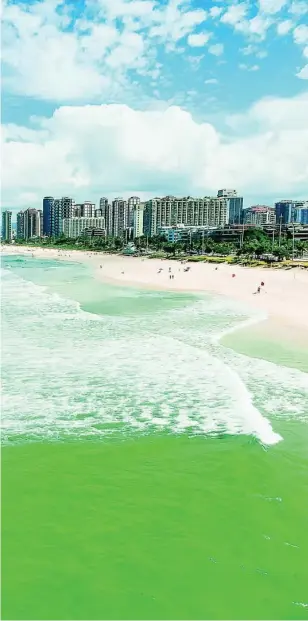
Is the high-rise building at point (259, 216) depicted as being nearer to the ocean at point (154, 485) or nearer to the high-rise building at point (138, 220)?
the high-rise building at point (138, 220)

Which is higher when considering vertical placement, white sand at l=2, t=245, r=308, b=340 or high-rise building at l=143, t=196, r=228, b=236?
high-rise building at l=143, t=196, r=228, b=236

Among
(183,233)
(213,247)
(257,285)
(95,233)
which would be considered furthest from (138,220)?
(257,285)

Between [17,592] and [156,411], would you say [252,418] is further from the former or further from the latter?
[17,592]

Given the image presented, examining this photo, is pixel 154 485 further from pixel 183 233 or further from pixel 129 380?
pixel 183 233

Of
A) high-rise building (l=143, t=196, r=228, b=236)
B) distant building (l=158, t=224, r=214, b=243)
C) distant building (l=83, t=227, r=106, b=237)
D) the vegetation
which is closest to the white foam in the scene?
the vegetation

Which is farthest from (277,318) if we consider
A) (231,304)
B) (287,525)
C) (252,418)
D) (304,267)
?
(304,267)

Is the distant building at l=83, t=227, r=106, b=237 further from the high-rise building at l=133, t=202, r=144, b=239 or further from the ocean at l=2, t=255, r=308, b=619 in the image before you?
the ocean at l=2, t=255, r=308, b=619

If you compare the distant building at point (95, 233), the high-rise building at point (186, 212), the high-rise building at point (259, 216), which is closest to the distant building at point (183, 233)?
the high-rise building at point (186, 212)
